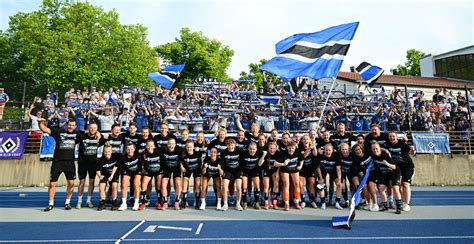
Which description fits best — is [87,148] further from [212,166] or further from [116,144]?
[212,166]

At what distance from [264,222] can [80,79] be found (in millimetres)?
24813

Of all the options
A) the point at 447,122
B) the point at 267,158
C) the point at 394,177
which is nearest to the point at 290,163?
the point at 267,158

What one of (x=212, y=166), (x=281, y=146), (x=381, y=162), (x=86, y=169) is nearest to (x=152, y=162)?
(x=212, y=166)

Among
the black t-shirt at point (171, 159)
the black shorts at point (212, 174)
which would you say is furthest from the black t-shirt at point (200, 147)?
the black shorts at point (212, 174)

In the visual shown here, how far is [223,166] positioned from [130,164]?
88.1 inches

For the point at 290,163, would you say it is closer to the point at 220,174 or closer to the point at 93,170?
the point at 220,174

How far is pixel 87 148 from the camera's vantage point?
812 centimetres

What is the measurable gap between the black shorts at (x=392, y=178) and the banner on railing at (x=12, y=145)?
44.4ft

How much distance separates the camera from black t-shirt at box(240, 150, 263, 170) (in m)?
8.16

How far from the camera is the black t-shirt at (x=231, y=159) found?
8.11 m

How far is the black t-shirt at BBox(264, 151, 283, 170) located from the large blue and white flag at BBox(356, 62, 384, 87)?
9.04 m

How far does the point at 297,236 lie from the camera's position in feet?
17.8

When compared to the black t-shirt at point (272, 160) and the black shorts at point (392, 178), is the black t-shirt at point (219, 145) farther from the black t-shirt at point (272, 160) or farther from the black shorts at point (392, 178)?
the black shorts at point (392, 178)

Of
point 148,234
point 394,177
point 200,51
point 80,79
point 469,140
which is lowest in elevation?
point 148,234
